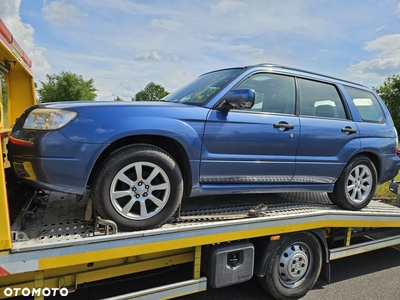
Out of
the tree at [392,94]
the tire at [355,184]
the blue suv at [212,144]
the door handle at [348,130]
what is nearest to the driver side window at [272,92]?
the blue suv at [212,144]

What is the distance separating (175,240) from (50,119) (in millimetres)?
1410

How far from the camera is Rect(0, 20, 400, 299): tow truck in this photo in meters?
2.14

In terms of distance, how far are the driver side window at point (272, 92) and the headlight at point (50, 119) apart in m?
1.71

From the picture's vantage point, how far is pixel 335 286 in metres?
3.70

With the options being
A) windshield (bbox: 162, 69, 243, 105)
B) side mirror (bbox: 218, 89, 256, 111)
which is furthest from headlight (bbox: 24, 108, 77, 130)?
side mirror (bbox: 218, 89, 256, 111)

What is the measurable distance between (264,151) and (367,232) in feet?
7.52

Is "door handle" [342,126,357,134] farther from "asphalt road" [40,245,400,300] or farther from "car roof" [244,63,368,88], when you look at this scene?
"asphalt road" [40,245,400,300]

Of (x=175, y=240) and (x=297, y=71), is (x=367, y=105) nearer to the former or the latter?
(x=297, y=71)

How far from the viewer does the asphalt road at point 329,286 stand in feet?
10.7

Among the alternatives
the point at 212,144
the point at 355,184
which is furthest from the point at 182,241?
the point at 355,184

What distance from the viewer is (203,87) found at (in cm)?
342

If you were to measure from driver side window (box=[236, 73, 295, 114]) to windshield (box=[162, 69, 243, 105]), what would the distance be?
198 millimetres

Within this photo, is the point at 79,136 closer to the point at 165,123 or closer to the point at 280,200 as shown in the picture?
the point at 165,123

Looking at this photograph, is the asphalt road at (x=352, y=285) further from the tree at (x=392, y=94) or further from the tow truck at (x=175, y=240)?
the tree at (x=392, y=94)
